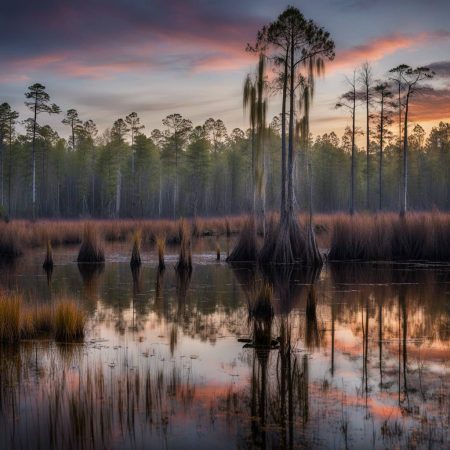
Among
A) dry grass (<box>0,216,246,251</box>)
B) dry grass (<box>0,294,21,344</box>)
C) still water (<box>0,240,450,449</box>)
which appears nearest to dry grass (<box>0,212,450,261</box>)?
dry grass (<box>0,216,246,251</box>)

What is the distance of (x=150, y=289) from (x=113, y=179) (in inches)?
2379

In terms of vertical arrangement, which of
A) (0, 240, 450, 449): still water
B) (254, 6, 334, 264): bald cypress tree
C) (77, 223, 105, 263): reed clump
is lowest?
(0, 240, 450, 449): still water

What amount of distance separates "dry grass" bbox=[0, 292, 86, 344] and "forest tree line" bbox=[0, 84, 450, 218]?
59.2 meters

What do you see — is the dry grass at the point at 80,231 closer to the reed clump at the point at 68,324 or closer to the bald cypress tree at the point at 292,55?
the bald cypress tree at the point at 292,55

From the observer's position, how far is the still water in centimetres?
504

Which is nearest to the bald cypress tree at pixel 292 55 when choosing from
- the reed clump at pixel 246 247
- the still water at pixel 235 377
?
the reed clump at pixel 246 247

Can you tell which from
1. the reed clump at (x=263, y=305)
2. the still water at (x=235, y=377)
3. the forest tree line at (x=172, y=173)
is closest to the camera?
the still water at (x=235, y=377)

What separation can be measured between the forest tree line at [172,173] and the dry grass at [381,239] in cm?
4733

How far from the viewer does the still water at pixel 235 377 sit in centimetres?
504

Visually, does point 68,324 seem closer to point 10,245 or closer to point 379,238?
point 379,238

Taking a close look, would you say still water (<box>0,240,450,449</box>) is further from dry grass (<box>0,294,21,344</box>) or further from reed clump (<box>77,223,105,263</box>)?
reed clump (<box>77,223,105,263</box>)

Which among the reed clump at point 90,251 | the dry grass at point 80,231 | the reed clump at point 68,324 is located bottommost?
the reed clump at point 68,324

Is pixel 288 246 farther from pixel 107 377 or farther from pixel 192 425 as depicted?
pixel 192 425

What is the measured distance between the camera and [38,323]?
355 inches
